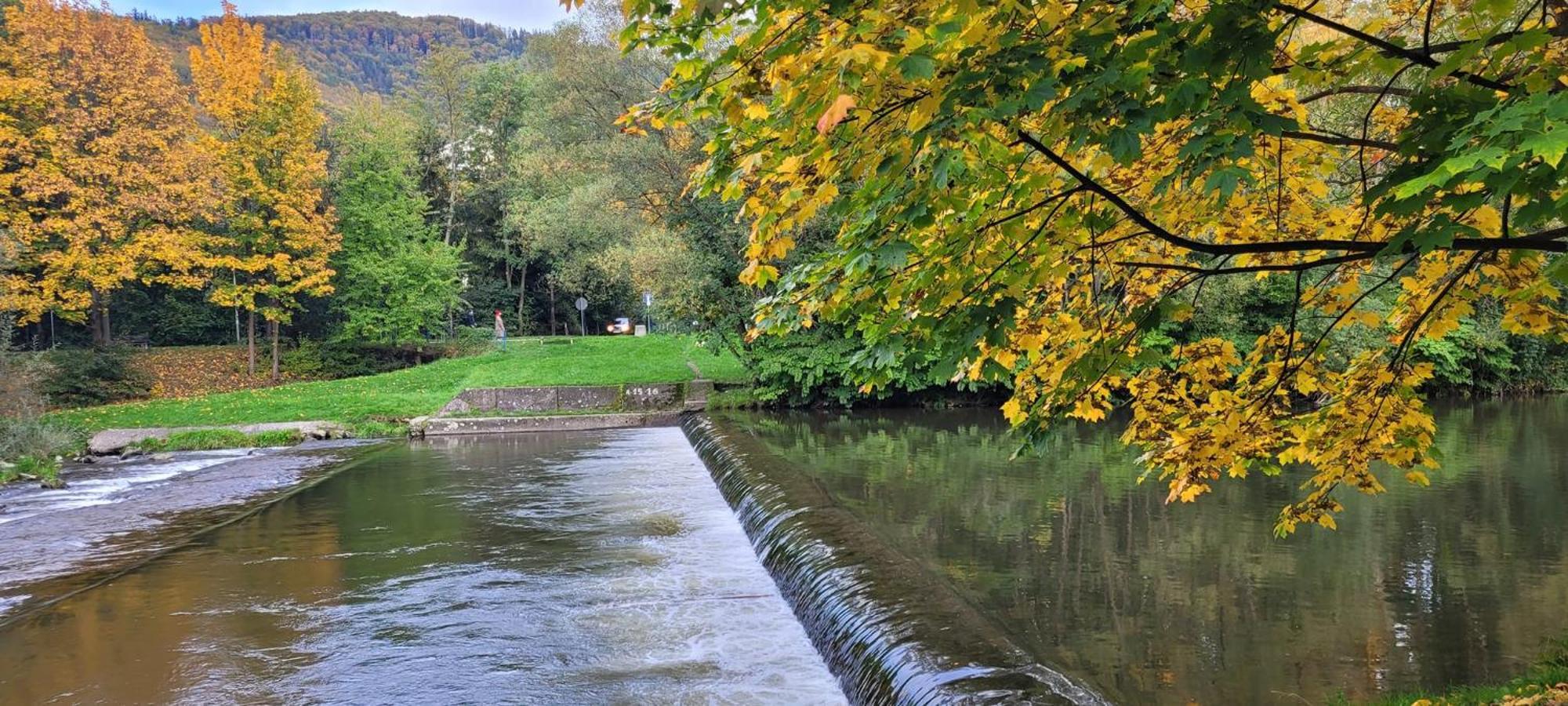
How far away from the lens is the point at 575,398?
20203 mm

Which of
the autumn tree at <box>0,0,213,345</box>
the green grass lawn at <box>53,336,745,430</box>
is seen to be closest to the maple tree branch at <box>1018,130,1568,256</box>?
the green grass lawn at <box>53,336,745,430</box>

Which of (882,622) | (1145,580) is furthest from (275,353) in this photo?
(1145,580)

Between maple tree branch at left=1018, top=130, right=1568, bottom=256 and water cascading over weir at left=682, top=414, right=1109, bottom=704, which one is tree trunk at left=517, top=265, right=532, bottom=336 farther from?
maple tree branch at left=1018, top=130, right=1568, bottom=256

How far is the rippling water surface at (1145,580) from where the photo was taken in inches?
175

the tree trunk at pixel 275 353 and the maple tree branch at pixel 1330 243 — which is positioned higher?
the tree trunk at pixel 275 353

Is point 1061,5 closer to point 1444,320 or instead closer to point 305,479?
point 1444,320

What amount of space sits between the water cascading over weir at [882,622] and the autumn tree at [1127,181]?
1090 mm

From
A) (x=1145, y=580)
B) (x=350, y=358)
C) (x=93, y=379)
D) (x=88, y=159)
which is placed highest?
(x=88, y=159)

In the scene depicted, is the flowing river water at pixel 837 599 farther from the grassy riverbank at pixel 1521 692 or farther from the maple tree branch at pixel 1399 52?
the maple tree branch at pixel 1399 52

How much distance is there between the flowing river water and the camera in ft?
15.5

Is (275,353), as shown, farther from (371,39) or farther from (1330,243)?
(371,39)

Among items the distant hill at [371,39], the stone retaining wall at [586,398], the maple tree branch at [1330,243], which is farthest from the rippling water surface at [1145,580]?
Result: the distant hill at [371,39]

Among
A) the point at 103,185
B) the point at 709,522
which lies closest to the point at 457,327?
the point at 103,185

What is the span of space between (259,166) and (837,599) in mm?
26282
